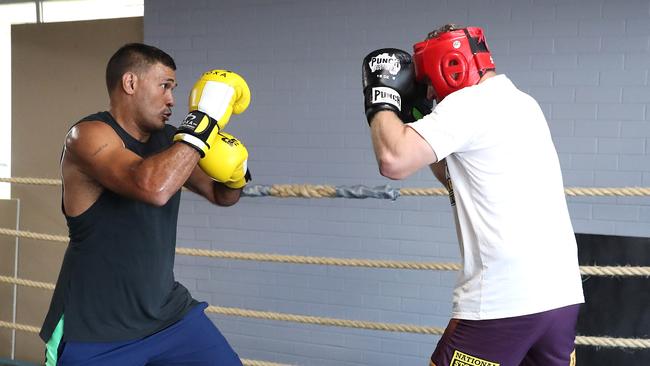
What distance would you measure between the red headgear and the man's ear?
82cm

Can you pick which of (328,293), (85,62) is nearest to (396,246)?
(328,293)

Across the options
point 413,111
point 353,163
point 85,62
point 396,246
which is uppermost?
point 85,62

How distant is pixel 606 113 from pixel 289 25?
181cm

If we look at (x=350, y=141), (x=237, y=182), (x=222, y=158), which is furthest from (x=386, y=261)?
(x=350, y=141)

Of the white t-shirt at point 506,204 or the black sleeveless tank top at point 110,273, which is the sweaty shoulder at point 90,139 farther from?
the white t-shirt at point 506,204

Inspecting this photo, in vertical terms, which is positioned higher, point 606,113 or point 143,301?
point 606,113

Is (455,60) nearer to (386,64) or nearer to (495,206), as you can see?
(386,64)

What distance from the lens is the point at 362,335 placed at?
3801 millimetres

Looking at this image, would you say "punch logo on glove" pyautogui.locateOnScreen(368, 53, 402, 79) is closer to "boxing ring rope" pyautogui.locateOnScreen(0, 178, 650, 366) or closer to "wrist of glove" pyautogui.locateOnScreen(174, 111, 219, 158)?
"wrist of glove" pyautogui.locateOnScreen(174, 111, 219, 158)

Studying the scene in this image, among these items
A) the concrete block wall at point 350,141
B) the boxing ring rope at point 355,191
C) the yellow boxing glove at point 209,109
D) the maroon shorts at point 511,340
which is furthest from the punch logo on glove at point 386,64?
the concrete block wall at point 350,141

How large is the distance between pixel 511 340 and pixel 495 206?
11.9 inches

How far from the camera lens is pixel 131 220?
1.77 meters

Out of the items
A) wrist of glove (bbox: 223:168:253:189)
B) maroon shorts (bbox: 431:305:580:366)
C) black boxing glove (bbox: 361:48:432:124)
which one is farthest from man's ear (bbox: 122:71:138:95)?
maroon shorts (bbox: 431:305:580:366)

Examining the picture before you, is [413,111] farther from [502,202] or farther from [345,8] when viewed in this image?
[345,8]
